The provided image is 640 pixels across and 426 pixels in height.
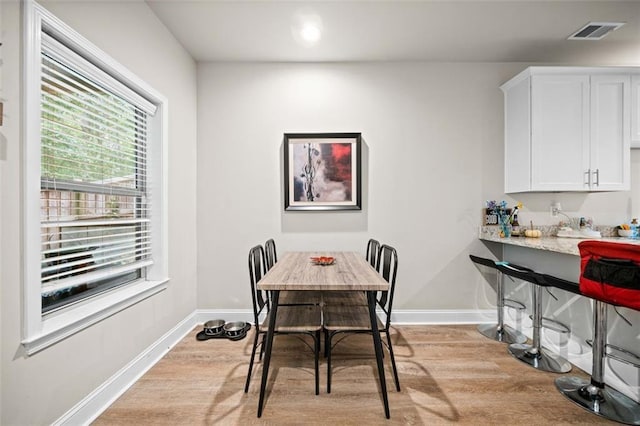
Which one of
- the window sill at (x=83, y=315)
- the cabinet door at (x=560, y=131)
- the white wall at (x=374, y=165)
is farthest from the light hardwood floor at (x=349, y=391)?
Answer: the cabinet door at (x=560, y=131)

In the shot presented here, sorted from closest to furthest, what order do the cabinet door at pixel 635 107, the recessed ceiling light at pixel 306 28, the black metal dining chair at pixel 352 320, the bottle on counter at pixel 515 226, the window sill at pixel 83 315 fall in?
1. the window sill at pixel 83 315
2. the black metal dining chair at pixel 352 320
3. the recessed ceiling light at pixel 306 28
4. the cabinet door at pixel 635 107
5. the bottle on counter at pixel 515 226

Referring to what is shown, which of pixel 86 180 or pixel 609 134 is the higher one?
pixel 609 134

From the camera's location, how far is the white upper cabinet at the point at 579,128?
Answer: 2598 mm

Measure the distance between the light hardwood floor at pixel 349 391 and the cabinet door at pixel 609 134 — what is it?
1738 millimetres

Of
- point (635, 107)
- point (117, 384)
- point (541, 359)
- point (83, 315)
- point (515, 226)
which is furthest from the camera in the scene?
point (515, 226)

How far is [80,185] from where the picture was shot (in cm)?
160

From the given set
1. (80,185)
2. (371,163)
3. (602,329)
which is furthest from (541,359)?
(80,185)

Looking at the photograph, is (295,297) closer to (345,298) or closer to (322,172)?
(345,298)

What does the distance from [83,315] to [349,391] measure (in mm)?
1625

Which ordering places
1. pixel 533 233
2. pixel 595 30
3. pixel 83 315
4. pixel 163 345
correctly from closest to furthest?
pixel 83 315 < pixel 163 345 < pixel 595 30 < pixel 533 233

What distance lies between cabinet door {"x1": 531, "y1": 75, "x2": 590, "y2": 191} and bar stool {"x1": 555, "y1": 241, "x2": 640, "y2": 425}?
4.05ft

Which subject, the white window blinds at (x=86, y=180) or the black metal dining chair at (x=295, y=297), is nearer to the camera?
the white window blinds at (x=86, y=180)

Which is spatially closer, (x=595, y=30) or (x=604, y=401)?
(x=604, y=401)

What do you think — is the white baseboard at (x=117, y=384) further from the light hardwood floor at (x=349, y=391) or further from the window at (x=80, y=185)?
the window at (x=80, y=185)
